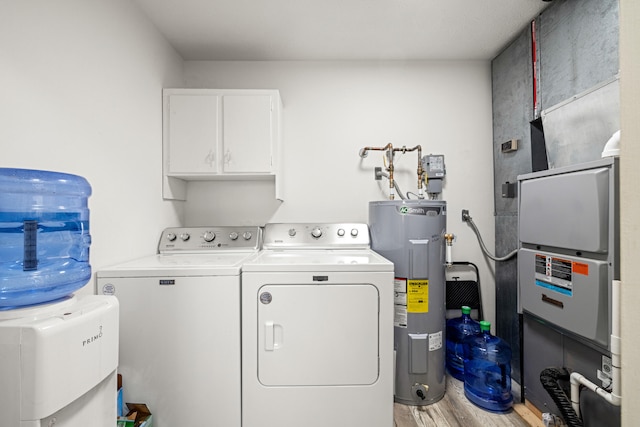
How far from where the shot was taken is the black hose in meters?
1.28

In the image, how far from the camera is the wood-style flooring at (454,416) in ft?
5.23

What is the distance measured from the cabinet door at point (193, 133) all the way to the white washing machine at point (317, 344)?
1.01 meters

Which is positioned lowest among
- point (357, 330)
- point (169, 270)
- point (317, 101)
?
point (357, 330)

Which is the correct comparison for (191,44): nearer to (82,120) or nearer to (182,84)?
(182,84)

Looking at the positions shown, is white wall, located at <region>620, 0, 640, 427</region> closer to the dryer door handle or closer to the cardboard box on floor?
the dryer door handle

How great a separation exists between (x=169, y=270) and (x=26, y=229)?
1.94ft

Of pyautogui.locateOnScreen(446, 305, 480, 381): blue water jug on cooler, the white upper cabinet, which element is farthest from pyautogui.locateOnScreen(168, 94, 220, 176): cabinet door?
pyautogui.locateOnScreen(446, 305, 480, 381): blue water jug on cooler

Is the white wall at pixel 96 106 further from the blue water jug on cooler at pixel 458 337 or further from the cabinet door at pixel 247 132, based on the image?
the blue water jug on cooler at pixel 458 337

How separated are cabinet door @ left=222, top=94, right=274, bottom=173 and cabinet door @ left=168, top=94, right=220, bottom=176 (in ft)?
0.29

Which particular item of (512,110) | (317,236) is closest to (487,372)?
(317,236)

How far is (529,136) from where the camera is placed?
194 centimetres

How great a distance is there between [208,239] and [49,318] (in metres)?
1.24

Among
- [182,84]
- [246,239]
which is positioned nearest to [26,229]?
[246,239]

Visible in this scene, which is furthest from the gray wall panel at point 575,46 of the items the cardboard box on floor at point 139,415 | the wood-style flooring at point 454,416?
the cardboard box on floor at point 139,415
